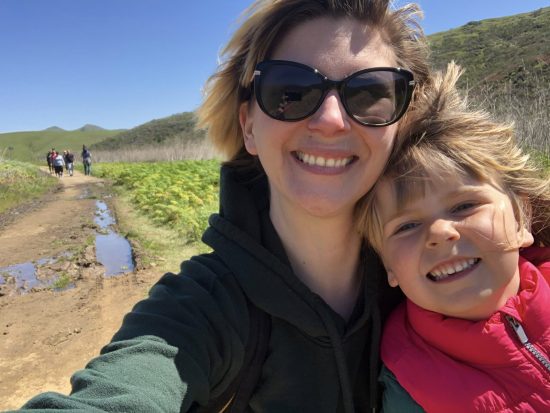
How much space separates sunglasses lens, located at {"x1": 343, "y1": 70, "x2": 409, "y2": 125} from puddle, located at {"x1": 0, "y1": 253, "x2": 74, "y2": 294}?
6798 mm

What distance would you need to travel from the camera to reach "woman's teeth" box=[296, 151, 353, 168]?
1.66 metres

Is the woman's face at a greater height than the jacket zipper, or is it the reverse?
the woman's face

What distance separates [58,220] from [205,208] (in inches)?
192

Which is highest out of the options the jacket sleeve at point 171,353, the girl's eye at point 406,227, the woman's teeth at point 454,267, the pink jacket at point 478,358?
the girl's eye at point 406,227

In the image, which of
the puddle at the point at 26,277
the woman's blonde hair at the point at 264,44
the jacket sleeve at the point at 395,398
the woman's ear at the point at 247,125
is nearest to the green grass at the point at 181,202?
the puddle at the point at 26,277

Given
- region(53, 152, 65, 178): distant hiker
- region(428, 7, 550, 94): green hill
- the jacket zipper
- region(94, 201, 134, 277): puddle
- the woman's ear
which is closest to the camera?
the jacket zipper

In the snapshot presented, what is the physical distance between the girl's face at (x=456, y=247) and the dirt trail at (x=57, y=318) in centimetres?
403

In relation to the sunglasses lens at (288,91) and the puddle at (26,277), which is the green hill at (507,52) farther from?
the sunglasses lens at (288,91)

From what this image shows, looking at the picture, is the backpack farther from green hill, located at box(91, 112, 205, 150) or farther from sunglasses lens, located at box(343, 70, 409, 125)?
green hill, located at box(91, 112, 205, 150)

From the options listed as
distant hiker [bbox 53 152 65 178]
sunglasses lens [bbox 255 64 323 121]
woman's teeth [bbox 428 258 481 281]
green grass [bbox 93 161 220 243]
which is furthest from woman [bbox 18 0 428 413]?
distant hiker [bbox 53 152 65 178]

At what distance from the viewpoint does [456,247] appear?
164 centimetres

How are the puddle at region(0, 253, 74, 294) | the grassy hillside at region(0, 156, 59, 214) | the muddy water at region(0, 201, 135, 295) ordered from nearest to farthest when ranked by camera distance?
1. the puddle at region(0, 253, 74, 294)
2. the muddy water at region(0, 201, 135, 295)
3. the grassy hillside at region(0, 156, 59, 214)

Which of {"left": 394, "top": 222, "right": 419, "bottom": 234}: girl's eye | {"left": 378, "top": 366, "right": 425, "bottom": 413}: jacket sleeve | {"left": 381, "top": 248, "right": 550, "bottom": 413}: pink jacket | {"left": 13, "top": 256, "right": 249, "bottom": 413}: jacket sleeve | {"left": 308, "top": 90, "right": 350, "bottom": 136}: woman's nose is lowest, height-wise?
{"left": 378, "top": 366, "right": 425, "bottom": 413}: jacket sleeve

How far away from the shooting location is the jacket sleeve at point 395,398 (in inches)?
61.7
